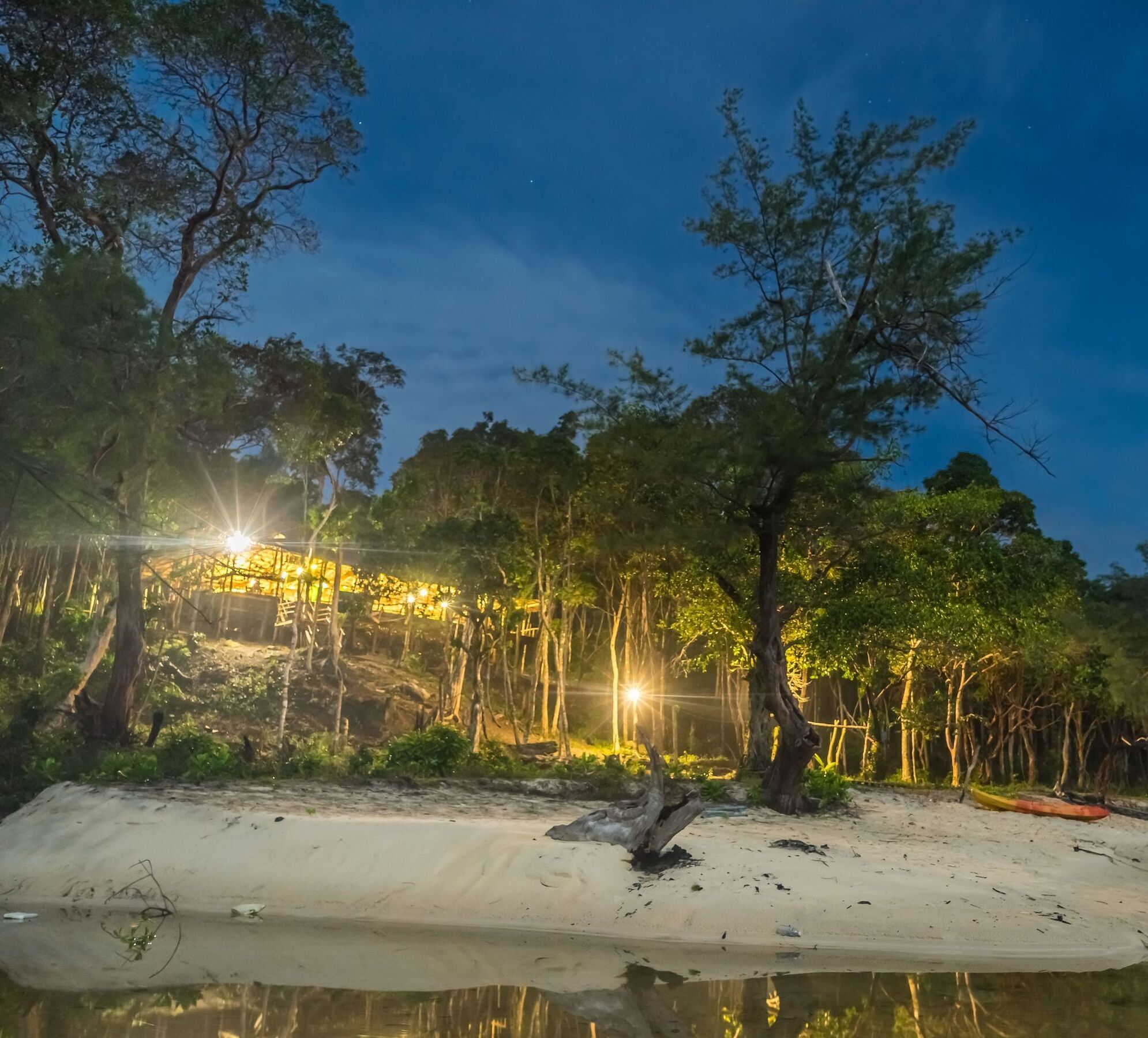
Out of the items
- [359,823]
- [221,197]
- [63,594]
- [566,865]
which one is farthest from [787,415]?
[63,594]

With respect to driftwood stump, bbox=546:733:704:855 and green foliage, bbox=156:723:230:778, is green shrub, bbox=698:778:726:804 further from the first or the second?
green foliage, bbox=156:723:230:778

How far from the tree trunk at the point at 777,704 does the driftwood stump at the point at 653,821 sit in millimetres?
3997

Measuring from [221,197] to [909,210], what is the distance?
11.1 m

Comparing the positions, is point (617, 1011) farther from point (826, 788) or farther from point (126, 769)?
point (826, 788)

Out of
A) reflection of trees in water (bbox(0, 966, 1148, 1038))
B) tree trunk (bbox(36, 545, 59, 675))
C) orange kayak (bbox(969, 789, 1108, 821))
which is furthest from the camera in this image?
tree trunk (bbox(36, 545, 59, 675))

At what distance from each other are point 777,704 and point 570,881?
533cm

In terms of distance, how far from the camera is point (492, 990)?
217 inches

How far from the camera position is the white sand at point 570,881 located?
6.97 meters

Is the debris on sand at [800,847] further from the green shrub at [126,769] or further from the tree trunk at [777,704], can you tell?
the green shrub at [126,769]

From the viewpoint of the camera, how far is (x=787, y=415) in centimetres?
1175

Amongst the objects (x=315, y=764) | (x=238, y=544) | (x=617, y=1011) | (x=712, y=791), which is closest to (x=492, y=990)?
(x=617, y=1011)

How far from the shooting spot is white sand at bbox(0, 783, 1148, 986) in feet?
22.9

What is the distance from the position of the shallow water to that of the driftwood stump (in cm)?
129

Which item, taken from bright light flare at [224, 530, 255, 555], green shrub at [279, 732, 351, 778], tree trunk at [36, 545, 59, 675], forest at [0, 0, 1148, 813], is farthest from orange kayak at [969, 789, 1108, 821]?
tree trunk at [36, 545, 59, 675]
